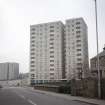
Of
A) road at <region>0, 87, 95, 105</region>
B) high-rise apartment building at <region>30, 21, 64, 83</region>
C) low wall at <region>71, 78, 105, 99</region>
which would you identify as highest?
high-rise apartment building at <region>30, 21, 64, 83</region>

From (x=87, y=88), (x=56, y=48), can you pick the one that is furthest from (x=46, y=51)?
(x=87, y=88)

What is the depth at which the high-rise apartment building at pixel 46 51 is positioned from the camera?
469ft

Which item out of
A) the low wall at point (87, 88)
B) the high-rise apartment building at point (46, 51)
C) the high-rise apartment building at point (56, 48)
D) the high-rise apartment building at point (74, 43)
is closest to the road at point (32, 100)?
the low wall at point (87, 88)

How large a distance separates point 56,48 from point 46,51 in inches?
271

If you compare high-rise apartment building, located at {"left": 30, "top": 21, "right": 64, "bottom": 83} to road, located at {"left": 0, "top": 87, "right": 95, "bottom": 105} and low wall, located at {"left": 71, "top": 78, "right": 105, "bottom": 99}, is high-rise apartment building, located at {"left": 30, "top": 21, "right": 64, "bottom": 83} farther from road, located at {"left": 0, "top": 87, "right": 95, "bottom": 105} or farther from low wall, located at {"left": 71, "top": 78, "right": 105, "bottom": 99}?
road, located at {"left": 0, "top": 87, "right": 95, "bottom": 105}

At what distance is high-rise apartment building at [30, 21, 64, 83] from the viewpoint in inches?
5625

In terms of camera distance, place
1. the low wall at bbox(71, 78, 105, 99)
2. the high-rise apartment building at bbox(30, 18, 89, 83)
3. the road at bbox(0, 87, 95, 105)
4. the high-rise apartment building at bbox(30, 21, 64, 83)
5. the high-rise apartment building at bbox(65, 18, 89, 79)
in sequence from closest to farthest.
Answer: the road at bbox(0, 87, 95, 105)
the low wall at bbox(71, 78, 105, 99)
the high-rise apartment building at bbox(65, 18, 89, 79)
the high-rise apartment building at bbox(30, 18, 89, 83)
the high-rise apartment building at bbox(30, 21, 64, 83)

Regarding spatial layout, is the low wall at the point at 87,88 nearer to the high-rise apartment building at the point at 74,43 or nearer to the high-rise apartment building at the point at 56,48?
the high-rise apartment building at the point at 56,48

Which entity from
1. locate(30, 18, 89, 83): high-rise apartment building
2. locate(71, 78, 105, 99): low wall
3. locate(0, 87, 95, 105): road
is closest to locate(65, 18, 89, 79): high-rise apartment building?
locate(30, 18, 89, 83): high-rise apartment building

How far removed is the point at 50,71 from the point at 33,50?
1927 cm

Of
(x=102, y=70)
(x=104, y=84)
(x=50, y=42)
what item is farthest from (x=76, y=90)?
(x=50, y=42)

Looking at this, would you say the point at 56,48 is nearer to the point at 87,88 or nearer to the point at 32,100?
the point at 87,88

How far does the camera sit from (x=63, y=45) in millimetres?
150000

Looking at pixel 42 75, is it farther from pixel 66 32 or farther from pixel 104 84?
pixel 104 84
